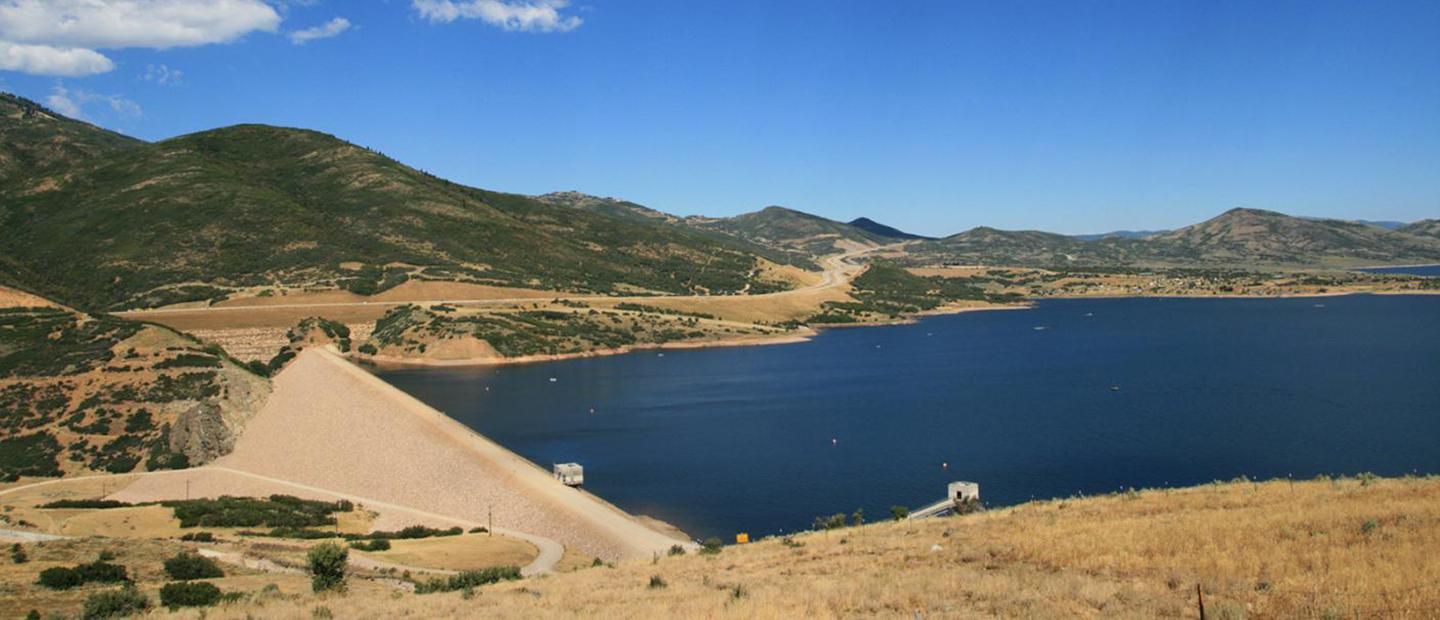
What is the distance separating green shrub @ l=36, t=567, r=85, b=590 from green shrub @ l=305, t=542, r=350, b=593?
22.3ft

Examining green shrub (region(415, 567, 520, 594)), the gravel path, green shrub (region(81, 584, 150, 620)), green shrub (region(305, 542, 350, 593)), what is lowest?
the gravel path

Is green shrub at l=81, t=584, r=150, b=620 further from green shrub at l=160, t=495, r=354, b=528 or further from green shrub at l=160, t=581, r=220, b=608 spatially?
green shrub at l=160, t=495, r=354, b=528

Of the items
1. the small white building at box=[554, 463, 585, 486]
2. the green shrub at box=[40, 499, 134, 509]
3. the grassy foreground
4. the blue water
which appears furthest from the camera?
the small white building at box=[554, 463, 585, 486]

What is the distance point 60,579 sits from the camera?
26.9 m

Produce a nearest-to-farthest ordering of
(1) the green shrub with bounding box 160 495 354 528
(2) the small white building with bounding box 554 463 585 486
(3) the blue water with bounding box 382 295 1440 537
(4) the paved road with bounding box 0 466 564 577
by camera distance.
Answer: (4) the paved road with bounding box 0 466 564 577
(1) the green shrub with bounding box 160 495 354 528
(3) the blue water with bounding box 382 295 1440 537
(2) the small white building with bounding box 554 463 585 486

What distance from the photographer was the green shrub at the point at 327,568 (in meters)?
27.8

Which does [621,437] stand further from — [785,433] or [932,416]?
[932,416]

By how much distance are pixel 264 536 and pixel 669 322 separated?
127m

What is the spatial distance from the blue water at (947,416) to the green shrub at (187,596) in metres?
32.2

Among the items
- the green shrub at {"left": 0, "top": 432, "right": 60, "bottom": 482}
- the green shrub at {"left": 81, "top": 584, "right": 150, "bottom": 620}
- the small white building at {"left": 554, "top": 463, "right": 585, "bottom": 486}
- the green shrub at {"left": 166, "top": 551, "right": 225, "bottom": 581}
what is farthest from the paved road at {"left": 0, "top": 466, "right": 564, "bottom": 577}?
the green shrub at {"left": 81, "top": 584, "right": 150, "bottom": 620}

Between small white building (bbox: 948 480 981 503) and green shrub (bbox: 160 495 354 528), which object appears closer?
green shrub (bbox: 160 495 354 528)

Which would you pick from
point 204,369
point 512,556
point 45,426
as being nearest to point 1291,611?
point 512,556

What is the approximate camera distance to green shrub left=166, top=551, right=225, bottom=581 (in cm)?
2989

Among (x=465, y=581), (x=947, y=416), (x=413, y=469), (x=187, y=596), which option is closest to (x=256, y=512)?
(x=413, y=469)
